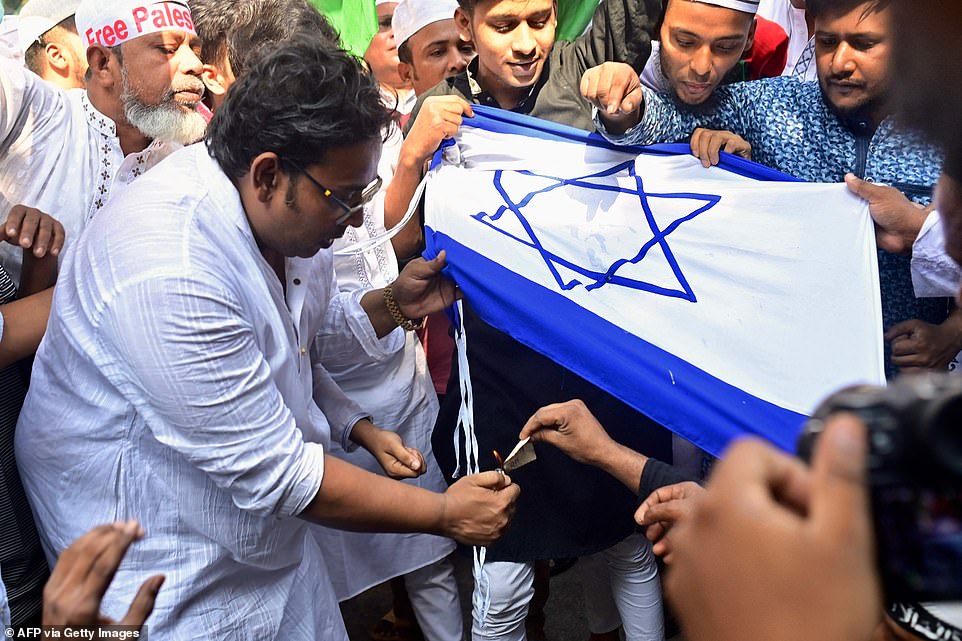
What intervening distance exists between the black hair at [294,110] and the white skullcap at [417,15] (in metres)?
1.76

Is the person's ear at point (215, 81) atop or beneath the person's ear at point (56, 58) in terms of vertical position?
atop

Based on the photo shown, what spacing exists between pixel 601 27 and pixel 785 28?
5.42 ft

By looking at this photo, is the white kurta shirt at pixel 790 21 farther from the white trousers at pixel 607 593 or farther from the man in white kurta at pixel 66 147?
the man in white kurta at pixel 66 147

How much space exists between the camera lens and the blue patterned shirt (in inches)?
72.5

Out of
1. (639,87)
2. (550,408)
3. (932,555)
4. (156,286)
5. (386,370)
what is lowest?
(386,370)

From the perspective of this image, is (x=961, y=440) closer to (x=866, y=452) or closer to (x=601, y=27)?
(x=866, y=452)

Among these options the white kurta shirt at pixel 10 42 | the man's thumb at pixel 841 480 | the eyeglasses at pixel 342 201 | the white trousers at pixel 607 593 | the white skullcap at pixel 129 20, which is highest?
the man's thumb at pixel 841 480

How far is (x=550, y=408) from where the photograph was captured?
2623mm

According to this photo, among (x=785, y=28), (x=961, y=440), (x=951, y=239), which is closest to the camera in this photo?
(x=961, y=440)

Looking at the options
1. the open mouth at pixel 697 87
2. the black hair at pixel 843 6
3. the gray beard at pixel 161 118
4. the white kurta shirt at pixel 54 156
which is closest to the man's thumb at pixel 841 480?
the black hair at pixel 843 6

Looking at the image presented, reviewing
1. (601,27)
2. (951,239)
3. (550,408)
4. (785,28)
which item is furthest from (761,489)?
(785,28)

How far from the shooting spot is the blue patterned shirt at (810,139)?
8.13 ft

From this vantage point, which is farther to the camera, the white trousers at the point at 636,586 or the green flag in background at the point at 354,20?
the green flag in background at the point at 354,20

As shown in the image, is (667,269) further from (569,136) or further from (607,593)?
(607,593)
